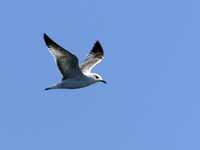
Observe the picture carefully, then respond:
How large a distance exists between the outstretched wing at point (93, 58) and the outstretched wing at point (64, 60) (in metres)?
2.58

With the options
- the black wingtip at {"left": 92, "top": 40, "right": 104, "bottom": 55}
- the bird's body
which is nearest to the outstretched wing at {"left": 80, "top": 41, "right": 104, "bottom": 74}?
the black wingtip at {"left": 92, "top": 40, "right": 104, "bottom": 55}

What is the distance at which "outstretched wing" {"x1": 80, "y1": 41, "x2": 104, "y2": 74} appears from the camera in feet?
149

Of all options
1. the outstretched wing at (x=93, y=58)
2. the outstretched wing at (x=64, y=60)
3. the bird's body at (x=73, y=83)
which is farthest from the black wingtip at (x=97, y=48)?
the outstretched wing at (x=64, y=60)

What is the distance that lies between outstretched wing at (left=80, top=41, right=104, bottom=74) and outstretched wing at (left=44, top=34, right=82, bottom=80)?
102 inches

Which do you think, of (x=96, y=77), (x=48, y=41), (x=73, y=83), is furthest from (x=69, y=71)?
(x=96, y=77)

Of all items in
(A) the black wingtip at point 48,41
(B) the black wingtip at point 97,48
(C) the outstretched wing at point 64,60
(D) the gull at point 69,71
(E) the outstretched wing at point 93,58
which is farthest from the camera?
(B) the black wingtip at point 97,48

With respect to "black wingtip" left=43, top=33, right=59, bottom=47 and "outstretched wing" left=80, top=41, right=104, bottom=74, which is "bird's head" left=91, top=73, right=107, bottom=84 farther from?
"black wingtip" left=43, top=33, right=59, bottom=47

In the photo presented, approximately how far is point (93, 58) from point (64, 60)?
20.9 feet

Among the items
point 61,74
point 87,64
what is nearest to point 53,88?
point 61,74

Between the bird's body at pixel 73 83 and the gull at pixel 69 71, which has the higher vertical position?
the gull at pixel 69 71

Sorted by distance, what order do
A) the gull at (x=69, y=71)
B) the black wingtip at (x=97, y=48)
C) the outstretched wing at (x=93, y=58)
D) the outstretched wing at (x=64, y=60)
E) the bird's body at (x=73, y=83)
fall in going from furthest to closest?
1. the black wingtip at (x=97, y=48)
2. the outstretched wing at (x=93, y=58)
3. the bird's body at (x=73, y=83)
4. the gull at (x=69, y=71)
5. the outstretched wing at (x=64, y=60)

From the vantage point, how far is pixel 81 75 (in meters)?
42.2

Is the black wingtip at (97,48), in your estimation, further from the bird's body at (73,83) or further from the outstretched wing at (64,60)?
the outstretched wing at (64,60)

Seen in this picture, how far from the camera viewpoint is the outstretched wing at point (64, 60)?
134ft
